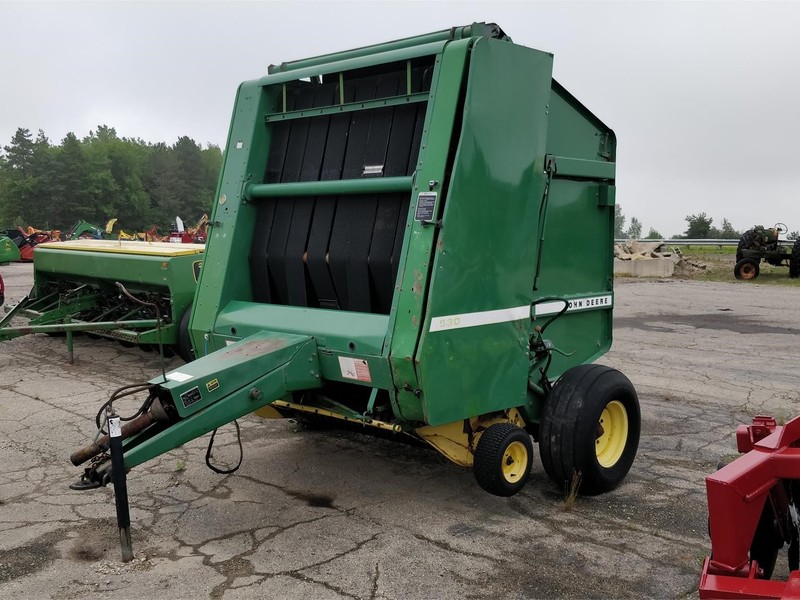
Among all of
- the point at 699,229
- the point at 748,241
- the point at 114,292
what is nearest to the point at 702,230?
the point at 699,229

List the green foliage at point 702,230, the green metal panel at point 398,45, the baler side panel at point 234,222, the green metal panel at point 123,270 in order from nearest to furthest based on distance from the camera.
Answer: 1. the green metal panel at point 398,45
2. the baler side panel at point 234,222
3. the green metal panel at point 123,270
4. the green foliage at point 702,230

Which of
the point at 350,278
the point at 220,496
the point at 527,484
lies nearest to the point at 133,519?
the point at 220,496

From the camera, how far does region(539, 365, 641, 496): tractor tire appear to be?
4078 mm

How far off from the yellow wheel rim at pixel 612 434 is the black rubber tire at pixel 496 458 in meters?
0.78

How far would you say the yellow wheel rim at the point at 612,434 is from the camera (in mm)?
4445

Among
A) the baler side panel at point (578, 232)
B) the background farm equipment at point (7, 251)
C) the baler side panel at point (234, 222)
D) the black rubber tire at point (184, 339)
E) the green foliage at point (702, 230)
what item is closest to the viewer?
the baler side panel at point (578, 232)

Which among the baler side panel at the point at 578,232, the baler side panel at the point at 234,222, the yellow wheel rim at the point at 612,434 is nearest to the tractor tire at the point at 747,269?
the baler side panel at the point at 578,232

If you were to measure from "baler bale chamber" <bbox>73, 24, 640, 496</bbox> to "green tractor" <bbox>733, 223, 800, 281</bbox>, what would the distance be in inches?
643

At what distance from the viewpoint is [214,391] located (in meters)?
3.54

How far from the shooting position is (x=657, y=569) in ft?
11.1

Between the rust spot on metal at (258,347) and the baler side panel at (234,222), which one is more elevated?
the baler side panel at (234,222)

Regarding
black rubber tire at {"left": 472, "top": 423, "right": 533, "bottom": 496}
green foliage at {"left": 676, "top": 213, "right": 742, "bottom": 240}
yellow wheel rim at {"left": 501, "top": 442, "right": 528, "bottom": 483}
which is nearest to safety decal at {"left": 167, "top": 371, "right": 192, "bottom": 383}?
black rubber tire at {"left": 472, "top": 423, "right": 533, "bottom": 496}

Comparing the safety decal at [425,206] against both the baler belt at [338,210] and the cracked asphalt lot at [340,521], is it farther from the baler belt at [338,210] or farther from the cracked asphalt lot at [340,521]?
the cracked asphalt lot at [340,521]

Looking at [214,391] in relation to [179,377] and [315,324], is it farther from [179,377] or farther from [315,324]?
[315,324]
